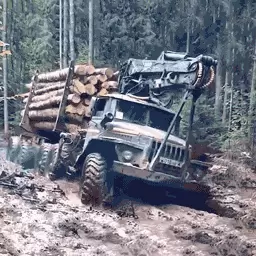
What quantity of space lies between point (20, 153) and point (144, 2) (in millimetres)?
15126

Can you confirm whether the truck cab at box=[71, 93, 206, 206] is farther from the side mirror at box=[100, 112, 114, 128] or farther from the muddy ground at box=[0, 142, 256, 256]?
the muddy ground at box=[0, 142, 256, 256]

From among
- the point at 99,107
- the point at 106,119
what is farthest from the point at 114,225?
the point at 99,107

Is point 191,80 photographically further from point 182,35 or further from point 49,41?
point 49,41

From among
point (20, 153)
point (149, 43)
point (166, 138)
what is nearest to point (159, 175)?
point (166, 138)

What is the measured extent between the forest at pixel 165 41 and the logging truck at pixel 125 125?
6621 mm

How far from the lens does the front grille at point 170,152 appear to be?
34.7ft

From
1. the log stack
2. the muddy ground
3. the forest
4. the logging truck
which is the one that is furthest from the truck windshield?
the forest

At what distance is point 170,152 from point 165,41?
703 inches

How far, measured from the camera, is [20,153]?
53.4ft

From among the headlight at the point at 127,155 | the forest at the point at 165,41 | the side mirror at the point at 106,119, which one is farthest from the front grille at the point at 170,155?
the forest at the point at 165,41

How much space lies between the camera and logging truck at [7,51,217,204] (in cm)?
1058

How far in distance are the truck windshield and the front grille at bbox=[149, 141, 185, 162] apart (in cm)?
102

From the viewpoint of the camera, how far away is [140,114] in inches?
456

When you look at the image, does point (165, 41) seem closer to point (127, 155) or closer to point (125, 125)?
point (125, 125)
